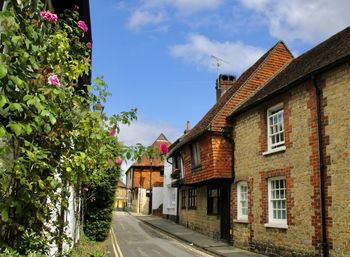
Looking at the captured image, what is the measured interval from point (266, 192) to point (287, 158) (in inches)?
80.8

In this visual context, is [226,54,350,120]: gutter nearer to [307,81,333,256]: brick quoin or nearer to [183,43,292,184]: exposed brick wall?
[307,81,333,256]: brick quoin

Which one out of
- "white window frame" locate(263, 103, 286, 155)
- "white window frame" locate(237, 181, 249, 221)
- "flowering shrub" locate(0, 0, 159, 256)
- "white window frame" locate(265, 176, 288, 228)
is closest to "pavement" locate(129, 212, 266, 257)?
"white window frame" locate(237, 181, 249, 221)

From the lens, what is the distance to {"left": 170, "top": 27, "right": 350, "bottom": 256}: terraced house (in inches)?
500

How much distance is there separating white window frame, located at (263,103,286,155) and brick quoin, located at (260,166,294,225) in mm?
841

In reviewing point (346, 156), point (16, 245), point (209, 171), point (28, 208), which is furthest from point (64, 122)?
point (209, 171)

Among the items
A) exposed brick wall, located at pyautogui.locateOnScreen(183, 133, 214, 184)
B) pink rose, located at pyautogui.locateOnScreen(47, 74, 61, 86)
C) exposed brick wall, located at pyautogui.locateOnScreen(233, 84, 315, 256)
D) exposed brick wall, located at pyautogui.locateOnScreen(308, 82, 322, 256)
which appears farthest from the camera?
exposed brick wall, located at pyautogui.locateOnScreen(183, 133, 214, 184)

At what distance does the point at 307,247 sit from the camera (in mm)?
13539

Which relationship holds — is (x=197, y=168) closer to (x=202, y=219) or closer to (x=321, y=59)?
(x=202, y=219)

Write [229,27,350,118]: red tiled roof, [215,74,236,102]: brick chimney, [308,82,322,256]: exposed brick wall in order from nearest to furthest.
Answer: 1. [308,82,322,256]: exposed brick wall
2. [229,27,350,118]: red tiled roof
3. [215,74,236,102]: brick chimney

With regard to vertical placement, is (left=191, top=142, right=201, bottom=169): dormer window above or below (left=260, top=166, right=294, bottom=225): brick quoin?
above

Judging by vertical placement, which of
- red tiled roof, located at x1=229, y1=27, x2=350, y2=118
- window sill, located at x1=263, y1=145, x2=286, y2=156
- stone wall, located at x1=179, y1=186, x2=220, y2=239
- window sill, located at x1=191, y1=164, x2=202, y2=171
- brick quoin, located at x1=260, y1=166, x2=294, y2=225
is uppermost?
red tiled roof, located at x1=229, y1=27, x2=350, y2=118

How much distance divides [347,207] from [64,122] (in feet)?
32.9

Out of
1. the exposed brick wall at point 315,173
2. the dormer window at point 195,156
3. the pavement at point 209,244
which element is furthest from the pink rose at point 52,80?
the dormer window at point 195,156

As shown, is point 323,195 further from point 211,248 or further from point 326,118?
point 211,248
